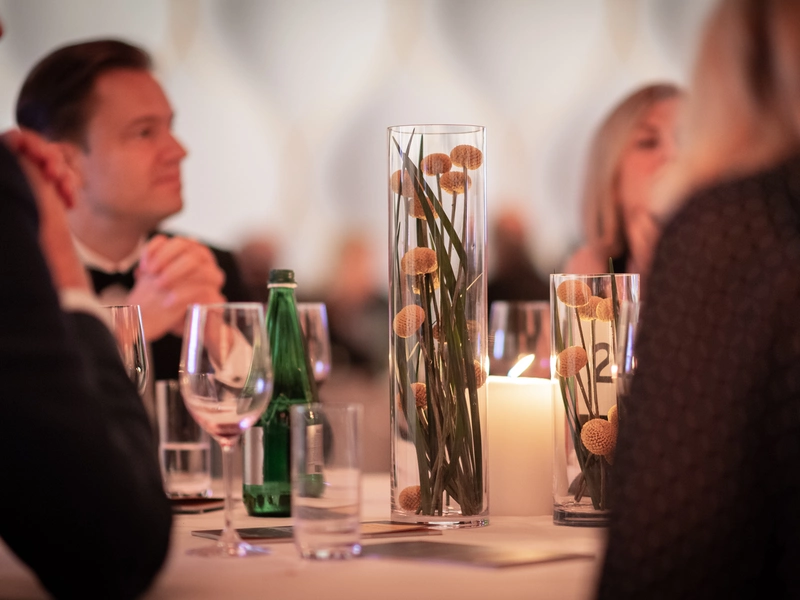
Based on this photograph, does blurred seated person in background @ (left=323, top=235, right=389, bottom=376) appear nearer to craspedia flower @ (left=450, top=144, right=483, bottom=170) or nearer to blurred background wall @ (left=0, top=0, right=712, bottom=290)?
blurred background wall @ (left=0, top=0, right=712, bottom=290)

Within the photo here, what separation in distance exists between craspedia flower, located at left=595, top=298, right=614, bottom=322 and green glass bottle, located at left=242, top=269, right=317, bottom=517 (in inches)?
15.9

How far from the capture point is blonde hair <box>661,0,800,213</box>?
79 centimetres

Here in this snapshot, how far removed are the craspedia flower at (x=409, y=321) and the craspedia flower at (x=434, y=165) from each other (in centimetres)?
16

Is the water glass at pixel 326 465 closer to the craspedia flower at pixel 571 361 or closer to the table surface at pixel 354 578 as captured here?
the table surface at pixel 354 578

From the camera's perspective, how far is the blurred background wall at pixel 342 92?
2.73 meters

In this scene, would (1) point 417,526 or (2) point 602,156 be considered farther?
(2) point 602,156

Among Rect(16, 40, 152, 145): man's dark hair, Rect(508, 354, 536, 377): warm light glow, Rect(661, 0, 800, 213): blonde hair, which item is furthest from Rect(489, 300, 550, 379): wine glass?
Rect(16, 40, 152, 145): man's dark hair

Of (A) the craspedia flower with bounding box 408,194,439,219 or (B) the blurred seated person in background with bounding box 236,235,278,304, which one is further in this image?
(B) the blurred seated person in background with bounding box 236,235,278,304

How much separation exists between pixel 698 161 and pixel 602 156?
6.95 ft

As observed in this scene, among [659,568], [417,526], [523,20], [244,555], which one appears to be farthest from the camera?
[523,20]

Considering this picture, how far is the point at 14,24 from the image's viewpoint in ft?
8.95

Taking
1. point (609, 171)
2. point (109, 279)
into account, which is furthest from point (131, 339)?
point (609, 171)

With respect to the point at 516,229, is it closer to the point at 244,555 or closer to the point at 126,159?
the point at 126,159

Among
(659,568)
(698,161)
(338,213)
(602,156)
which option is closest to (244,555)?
(659,568)
